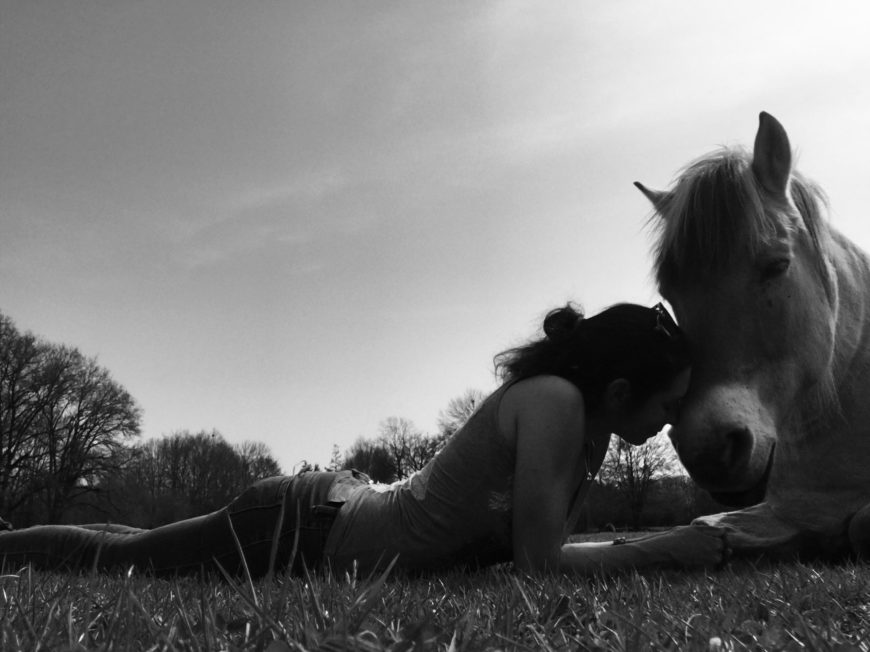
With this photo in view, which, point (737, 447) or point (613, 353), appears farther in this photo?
point (613, 353)

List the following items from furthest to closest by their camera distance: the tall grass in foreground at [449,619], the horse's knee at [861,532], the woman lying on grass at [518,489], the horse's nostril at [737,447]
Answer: the horse's knee at [861,532] → the woman lying on grass at [518,489] → the horse's nostril at [737,447] → the tall grass in foreground at [449,619]

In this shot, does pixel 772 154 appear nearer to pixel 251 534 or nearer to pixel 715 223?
pixel 715 223

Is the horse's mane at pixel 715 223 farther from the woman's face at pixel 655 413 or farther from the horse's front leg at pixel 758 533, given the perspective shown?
the horse's front leg at pixel 758 533

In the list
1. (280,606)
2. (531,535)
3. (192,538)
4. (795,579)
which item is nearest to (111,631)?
(280,606)

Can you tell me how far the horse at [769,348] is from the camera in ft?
10.9

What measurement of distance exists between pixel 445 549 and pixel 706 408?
1539mm

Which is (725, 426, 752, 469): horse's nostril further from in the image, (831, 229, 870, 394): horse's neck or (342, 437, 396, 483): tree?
(342, 437, 396, 483): tree

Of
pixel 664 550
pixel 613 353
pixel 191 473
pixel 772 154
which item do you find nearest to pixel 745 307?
pixel 613 353

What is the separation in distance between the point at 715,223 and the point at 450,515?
2.02 meters

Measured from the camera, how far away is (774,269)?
363 cm

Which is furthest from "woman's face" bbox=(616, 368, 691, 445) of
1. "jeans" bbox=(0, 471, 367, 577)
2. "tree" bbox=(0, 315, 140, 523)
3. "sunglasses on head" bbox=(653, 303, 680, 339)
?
"tree" bbox=(0, 315, 140, 523)

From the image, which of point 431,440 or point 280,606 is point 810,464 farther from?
point 431,440

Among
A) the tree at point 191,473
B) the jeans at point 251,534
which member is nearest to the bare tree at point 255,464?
the tree at point 191,473

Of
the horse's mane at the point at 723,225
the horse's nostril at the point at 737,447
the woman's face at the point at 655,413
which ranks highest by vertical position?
the horse's mane at the point at 723,225
